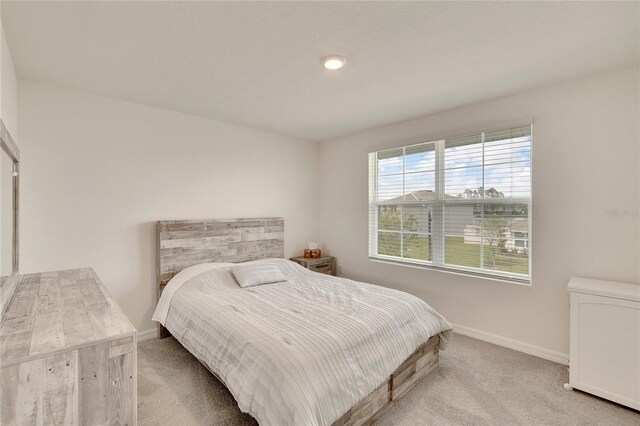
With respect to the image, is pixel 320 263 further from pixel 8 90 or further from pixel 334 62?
pixel 8 90

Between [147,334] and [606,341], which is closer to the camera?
[606,341]

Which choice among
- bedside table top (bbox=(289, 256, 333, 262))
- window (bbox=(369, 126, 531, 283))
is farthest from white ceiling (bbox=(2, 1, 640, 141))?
bedside table top (bbox=(289, 256, 333, 262))

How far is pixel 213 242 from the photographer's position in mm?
3391

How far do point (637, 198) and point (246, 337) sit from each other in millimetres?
3012

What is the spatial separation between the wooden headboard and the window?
1372 millimetres

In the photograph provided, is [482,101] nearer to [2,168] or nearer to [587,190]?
[587,190]

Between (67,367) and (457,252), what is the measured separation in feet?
10.6

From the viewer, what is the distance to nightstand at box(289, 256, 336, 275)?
406 cm

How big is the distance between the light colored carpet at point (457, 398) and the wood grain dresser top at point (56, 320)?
3.14 feet

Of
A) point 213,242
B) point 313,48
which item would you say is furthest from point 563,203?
point 213,242

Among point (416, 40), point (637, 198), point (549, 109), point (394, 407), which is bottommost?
point (394, 407)

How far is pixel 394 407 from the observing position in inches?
78.4

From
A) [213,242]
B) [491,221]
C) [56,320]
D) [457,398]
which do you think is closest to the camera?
[56,320]

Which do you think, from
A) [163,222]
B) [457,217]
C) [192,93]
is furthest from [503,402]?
→ [192,93]
